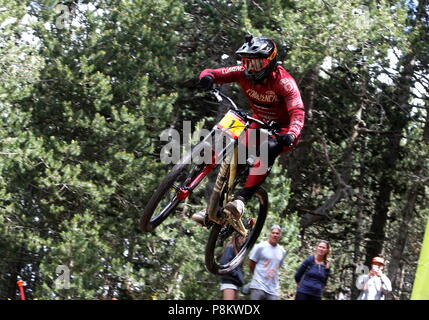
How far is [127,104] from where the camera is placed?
551 inches

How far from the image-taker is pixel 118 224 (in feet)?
44.9

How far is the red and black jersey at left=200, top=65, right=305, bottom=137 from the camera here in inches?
279

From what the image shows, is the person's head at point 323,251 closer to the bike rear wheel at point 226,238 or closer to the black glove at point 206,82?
the bike rear wheel at point 226,238

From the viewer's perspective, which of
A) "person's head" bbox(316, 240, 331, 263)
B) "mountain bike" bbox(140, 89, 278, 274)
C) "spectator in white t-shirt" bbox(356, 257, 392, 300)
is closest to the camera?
"mountain bike" bbox(140, 89, 278, 274)

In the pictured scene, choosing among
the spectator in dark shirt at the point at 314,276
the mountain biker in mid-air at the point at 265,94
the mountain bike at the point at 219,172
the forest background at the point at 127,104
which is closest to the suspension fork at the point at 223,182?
the mountain bike at the point at 219,172

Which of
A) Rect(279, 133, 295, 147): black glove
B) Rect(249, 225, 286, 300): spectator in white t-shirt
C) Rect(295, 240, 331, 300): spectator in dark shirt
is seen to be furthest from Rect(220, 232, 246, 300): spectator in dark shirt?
Rect(279, 133, 295, 147): black glove

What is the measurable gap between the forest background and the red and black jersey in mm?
4898

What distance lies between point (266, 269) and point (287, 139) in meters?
1.69

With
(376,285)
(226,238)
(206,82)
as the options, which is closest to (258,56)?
(206,82)

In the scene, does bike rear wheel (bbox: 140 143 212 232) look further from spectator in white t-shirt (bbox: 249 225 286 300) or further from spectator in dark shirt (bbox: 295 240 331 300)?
spectator in dark shirt (bbox: 295 240 331 300)

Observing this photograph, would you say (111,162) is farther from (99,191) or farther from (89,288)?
(89,288)

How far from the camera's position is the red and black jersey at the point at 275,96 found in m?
7.09
